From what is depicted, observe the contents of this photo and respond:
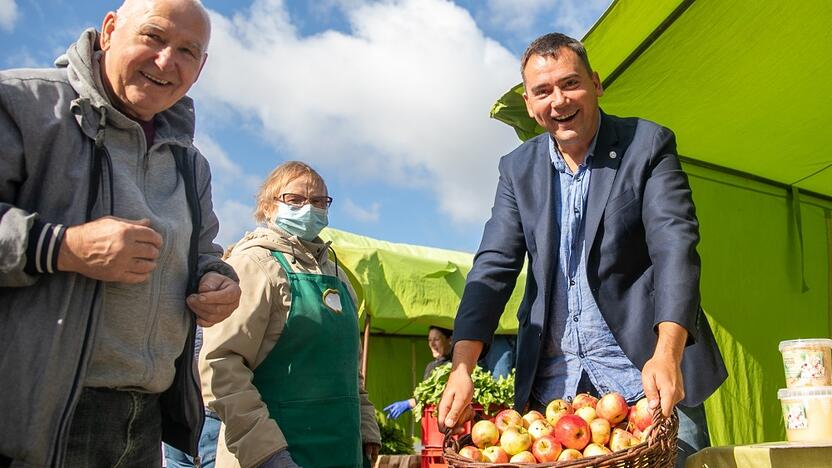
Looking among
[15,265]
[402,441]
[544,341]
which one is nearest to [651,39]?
[544,341]

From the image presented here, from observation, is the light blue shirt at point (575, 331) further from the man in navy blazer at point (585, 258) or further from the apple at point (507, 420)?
the apple at point (507, 420)

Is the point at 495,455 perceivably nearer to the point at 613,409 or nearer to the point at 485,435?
the point at 485,435

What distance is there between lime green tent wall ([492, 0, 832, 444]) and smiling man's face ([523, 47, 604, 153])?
1.67 meters

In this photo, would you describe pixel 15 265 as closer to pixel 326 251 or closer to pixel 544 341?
pixel 544 341

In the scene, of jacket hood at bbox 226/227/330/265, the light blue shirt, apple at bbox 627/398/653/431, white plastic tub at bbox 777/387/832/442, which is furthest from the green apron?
white plastic tub at bbox 777/387/832/442

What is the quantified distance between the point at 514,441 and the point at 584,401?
27cm

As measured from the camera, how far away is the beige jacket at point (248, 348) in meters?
2.43

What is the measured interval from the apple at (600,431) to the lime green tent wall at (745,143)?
99.9 inches

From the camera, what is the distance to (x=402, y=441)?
21.4 ft

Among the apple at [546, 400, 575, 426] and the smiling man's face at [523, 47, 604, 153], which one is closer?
the apple at [546, 400, 575, 426]

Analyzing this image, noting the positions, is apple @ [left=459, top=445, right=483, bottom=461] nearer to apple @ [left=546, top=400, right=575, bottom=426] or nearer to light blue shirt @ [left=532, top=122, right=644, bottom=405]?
apple @ [left=546, top=400, right=575, bottom=426]

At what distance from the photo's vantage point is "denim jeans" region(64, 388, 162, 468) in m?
1.56

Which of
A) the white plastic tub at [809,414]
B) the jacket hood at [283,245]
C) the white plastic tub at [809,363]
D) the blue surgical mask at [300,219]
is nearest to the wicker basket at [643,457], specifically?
the white plastic tub at [809,414]

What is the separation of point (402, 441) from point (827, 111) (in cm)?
422
